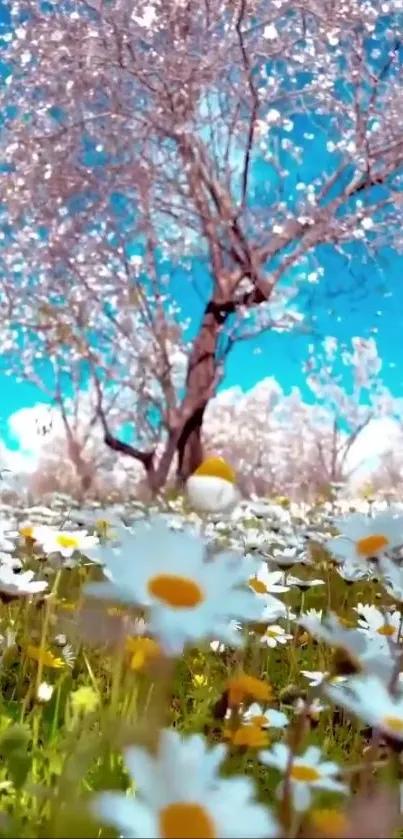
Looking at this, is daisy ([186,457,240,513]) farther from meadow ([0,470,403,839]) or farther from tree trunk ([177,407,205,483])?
meadow ([0,470,403,839])

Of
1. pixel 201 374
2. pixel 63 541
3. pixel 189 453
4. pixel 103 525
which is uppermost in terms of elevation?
pixel 201 374

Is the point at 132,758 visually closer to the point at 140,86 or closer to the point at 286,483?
the point at 140,86

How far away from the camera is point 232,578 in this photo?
562 mm

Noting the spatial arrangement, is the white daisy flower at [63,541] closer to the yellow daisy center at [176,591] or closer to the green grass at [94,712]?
the green grass at [94,712]

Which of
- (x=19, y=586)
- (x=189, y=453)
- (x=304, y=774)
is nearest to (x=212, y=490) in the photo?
(x=189, y=453)

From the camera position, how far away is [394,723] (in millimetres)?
611

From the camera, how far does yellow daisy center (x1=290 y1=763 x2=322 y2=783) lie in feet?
2.21

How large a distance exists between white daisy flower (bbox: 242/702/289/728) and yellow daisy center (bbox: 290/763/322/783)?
0.82ft

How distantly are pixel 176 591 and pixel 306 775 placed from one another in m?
0.23

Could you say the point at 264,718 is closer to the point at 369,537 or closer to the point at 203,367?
the point at 369,537

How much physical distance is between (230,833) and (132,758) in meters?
0.05

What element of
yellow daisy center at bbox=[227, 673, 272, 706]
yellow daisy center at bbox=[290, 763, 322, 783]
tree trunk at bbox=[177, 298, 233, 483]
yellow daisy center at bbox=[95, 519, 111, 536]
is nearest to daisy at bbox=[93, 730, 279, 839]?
→ yellow daisy center at bbox=[290, 763, 322, 783]

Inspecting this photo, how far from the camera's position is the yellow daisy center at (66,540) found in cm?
134

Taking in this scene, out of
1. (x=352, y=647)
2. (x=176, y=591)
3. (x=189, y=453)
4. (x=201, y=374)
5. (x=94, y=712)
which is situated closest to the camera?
(x=176, y=591)
